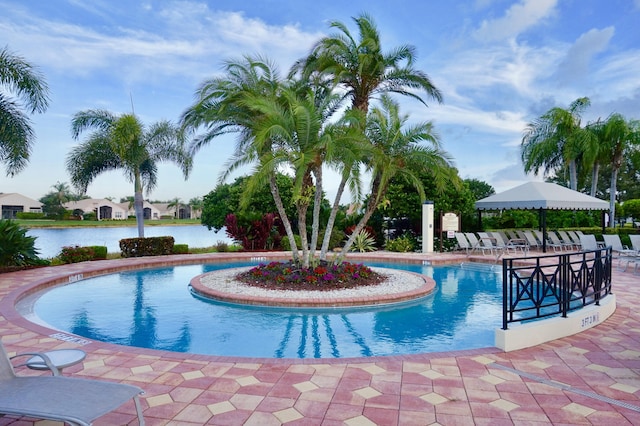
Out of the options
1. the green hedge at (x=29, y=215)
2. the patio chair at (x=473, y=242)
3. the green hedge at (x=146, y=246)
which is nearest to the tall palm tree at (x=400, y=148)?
the patio chair at (x=473, y=242)

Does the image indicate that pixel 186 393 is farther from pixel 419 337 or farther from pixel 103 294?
pixel 103 294

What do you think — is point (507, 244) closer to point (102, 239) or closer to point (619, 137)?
point (619, 137)

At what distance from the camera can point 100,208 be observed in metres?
70.2

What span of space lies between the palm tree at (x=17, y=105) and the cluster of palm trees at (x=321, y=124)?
5311 mm

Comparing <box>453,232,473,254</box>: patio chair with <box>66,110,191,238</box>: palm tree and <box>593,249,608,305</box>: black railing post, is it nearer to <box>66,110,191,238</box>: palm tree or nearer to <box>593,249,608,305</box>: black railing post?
<box>593,249,608,305</box>: black railing post

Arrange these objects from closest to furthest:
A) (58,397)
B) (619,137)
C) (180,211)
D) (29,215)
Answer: (58,397) → (619,137) → (29,215) → (180,211)

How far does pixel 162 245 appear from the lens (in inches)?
648

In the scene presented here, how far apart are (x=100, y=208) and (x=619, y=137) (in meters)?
71.7

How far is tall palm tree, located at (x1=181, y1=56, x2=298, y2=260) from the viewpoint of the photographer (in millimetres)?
10419

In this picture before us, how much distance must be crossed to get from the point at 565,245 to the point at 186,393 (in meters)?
19.1

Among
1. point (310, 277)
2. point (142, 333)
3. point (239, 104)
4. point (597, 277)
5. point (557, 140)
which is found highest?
point (557, 140)

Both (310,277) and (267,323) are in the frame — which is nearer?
(267,323)

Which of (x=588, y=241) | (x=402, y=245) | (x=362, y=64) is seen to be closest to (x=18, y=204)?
(x=402, y=245)

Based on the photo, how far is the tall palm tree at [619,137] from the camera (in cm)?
2295
